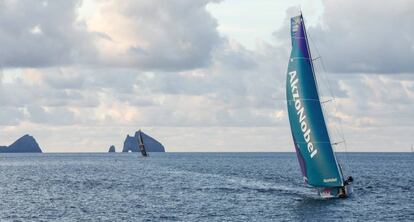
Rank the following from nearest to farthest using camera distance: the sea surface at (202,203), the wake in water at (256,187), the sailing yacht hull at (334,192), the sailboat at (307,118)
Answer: the sea surface at (202,203) < the sailboat at (307,118) < the sailing yacht hull at (334,192) < the wake in water at (256,187)

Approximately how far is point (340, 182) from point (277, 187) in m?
27.1

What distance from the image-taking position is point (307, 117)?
7469cm

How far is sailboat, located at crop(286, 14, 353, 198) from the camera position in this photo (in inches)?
2916

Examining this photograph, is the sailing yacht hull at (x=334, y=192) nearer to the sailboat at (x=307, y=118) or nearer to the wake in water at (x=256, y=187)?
the sailboat at (x=307, y=118)

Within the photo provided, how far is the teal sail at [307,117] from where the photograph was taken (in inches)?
2916

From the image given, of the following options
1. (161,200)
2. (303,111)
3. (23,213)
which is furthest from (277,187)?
(23,213)

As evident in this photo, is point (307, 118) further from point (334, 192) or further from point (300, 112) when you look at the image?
point (334, 192)

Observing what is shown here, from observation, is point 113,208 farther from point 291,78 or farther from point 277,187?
point 277,187

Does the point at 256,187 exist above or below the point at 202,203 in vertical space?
above

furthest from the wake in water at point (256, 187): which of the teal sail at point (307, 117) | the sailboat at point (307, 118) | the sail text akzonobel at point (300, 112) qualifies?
the sail text akzonobel at point (300, 112)

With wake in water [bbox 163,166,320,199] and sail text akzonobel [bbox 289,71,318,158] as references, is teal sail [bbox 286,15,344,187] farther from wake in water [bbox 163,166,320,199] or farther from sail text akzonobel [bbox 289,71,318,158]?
wake in water [bbox 163,166,320,199]

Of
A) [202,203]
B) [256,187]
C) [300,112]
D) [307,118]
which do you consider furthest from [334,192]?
[256,187]

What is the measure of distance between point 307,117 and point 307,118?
0.12 m

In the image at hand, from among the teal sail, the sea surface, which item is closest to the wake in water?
the sea surface
